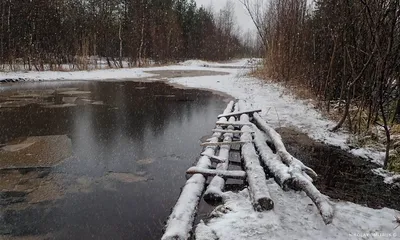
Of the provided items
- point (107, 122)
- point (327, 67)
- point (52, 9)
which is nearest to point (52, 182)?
point (107, 122)

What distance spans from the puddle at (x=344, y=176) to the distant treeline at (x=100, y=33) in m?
17.7

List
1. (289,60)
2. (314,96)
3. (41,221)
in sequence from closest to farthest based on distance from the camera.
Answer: (41,221)
(314,96)
(289,60)

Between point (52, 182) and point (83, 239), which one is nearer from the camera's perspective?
point (83, 239)

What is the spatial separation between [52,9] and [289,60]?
643 inches

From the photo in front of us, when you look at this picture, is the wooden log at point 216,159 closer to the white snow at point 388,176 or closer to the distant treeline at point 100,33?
the white snow at point 388,176

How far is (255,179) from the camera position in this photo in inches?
135

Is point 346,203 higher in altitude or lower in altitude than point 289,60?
lower

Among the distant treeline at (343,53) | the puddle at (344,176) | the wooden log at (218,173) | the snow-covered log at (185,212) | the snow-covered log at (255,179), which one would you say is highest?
the distant treeline at (343,53)

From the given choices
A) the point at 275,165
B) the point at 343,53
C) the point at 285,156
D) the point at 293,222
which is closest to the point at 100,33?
the point at 343,53

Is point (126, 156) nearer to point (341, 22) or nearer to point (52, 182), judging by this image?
point (52, 182)

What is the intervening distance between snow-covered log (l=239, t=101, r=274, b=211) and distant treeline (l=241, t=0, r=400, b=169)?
6.23 feet

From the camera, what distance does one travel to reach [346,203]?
3336 mm

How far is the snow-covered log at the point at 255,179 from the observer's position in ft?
9.75

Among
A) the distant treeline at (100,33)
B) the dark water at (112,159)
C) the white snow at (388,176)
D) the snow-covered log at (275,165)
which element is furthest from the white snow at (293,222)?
the distant treeline at (100,33)
